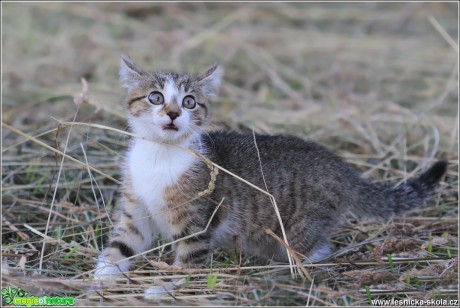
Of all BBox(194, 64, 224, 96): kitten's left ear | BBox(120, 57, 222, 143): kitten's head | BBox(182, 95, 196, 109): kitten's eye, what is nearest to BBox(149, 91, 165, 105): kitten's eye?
BBox(120, 57, 222, 143): kitten's head

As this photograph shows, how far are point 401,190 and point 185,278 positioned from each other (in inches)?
66.5

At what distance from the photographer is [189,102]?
3.96 m

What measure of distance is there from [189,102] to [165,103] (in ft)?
0.63

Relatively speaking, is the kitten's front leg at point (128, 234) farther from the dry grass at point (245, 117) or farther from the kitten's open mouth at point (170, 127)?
the kitten's open mouth at point (170, 127)

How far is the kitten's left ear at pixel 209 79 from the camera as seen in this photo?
4184mm

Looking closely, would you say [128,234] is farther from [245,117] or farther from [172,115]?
[245,117]

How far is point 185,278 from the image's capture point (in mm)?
3600

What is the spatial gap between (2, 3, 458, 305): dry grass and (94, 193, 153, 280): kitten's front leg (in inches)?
4.3

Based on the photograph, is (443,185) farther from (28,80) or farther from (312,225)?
(28,80)

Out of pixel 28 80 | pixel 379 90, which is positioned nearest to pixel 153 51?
pixel 28 80

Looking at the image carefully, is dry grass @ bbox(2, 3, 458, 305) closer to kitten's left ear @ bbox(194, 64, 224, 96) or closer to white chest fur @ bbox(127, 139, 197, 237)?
white chest fur @ bbox(127, 139, 197, 237)

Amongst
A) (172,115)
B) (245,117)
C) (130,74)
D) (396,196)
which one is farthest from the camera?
(245,117)

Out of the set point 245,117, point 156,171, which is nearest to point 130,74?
point 156,171

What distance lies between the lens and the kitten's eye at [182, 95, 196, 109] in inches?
155
